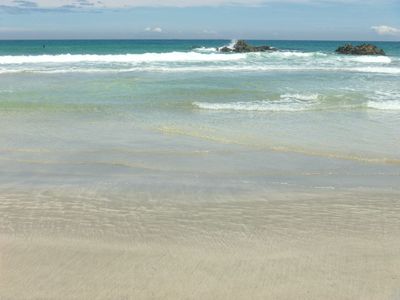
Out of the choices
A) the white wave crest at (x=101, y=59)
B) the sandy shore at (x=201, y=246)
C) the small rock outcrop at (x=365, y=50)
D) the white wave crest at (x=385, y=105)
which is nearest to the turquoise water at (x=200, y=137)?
the white wave crest at (x=385, y=105)

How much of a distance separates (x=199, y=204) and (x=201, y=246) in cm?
120

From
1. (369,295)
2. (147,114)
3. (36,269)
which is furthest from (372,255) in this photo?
(147,114)

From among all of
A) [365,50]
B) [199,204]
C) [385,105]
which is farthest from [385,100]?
[365,50]

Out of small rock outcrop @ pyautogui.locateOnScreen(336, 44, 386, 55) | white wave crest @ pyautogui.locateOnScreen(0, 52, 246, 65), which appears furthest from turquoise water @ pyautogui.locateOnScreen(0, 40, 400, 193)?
small rock outcrop @ pyautogui.locateOnScreen(336, 44, 386, 55)

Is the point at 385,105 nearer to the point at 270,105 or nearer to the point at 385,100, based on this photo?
the point at 385,100

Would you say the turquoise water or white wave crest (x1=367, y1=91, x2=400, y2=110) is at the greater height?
white wave crest (x1=367, y1=91, x2=400, y2=110)

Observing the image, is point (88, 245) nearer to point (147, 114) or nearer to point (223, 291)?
point (223, 291)

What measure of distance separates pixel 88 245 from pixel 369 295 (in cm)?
243

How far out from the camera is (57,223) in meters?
5.32

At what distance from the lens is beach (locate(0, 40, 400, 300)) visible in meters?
4.14

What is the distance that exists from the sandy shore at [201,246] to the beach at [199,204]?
0.02 metres

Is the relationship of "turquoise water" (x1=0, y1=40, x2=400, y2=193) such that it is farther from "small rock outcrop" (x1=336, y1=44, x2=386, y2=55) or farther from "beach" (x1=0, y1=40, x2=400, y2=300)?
"small rock outcrop" (x1=336, y1=44, x2=386, y2=55)

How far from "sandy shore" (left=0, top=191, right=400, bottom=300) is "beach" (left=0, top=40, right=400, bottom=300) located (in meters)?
0.02

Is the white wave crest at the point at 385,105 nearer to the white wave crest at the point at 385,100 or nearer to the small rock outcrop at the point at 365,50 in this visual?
the white wave crest at the point at 385,100
